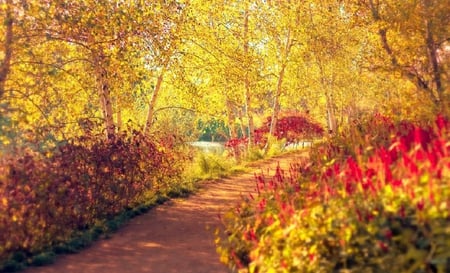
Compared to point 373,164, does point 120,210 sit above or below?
below

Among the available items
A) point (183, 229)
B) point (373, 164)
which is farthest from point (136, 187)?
point (373, 164)

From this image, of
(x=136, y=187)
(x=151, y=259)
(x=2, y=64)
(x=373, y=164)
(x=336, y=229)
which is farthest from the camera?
(x=136, y=187)

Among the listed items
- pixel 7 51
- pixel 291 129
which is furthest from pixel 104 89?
pixel 291 129

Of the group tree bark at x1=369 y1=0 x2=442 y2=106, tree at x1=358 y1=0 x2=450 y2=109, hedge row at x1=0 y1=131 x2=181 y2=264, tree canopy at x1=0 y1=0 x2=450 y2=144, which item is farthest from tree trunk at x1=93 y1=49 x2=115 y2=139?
tree bark at x1=369 y1=0 x2=442 y2=106

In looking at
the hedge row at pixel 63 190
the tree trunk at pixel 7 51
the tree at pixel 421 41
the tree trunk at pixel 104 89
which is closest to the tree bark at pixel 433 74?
the tree at pixel 421 41

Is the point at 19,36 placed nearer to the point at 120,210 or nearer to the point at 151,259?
the point at 120,210

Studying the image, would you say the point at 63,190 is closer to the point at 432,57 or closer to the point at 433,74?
the point at 433,74

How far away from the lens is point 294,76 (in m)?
21.6

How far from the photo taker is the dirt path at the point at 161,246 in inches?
231

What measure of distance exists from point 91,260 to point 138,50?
5.22 m

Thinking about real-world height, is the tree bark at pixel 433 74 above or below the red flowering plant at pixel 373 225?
above

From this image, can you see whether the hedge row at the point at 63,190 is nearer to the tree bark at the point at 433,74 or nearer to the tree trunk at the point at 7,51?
the tree trunk at the point at 7,51

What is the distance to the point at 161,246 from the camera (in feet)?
22.3

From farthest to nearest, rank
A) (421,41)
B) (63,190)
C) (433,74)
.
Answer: (421,41), (433,74), (63,190)
